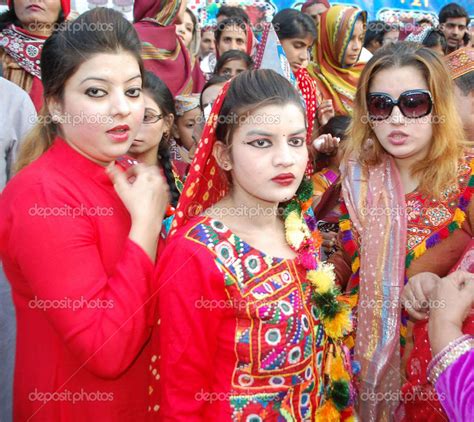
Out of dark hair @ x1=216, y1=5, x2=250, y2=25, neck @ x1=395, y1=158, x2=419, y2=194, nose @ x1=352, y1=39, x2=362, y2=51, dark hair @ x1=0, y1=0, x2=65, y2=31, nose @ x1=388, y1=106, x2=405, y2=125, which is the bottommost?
neck @ x1=395, y1=158, x2=419, y2=194

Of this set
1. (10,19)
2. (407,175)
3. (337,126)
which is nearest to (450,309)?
(407,175)

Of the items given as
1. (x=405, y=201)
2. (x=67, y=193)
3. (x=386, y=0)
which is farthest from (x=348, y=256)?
(x=386, y=0)

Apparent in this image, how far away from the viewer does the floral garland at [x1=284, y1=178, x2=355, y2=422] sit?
1.80 meters

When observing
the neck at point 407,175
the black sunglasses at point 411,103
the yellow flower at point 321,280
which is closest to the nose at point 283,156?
the yellow flower at point 321,280

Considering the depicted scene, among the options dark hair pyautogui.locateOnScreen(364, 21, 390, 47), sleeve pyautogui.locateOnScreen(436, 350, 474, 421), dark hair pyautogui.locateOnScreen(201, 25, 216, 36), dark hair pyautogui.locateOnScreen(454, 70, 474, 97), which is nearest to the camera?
sleeve pyautogui.locateOnScreen(436, 350, 474, 421)

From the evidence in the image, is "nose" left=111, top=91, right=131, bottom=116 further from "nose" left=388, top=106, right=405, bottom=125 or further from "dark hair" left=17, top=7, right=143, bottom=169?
"nose" left=388, top=106, right=405, bottom=125

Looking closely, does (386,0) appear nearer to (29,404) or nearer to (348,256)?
(348,256)

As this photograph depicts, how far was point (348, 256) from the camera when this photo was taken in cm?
252

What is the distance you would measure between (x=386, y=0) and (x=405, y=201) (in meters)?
7.00

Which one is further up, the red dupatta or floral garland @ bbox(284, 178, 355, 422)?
the red dupatta

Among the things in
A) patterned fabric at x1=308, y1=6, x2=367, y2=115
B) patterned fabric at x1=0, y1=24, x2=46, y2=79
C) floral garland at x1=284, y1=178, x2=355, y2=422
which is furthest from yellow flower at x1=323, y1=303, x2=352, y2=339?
patterned fabric at x1=308, y1=6, x2=367, y2=115

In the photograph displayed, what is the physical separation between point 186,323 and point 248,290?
Answer: 206 millimetres

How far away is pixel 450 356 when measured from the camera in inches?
57.5

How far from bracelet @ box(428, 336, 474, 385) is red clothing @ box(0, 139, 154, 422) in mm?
786
